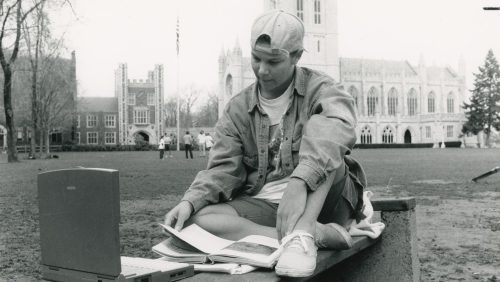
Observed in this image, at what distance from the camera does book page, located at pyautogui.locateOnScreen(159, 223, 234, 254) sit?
74.0 inches

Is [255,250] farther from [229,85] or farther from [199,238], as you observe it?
[229,85]

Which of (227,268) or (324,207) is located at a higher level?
(324,207)

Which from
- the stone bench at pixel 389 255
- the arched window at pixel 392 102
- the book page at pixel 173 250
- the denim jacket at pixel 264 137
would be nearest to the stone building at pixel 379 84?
the arched window at pixel 392 102

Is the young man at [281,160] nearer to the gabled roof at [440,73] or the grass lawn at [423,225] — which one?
the grass lawn at [423,225]

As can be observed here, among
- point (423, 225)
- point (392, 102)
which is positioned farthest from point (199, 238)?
point (392, 102)

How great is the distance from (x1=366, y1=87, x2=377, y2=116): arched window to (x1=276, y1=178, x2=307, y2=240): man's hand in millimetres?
70561

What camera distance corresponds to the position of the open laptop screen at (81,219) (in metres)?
1.38

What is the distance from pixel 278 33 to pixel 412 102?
7489 cm

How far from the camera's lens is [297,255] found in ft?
5.40

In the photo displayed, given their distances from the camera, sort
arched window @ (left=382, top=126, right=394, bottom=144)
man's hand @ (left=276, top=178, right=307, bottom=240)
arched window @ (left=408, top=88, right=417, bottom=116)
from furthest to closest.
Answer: arched window @ (left=408, top=88, right=417, bottom=116)
arched window @ (left=382, top=126, right=394, bottom=144)
man's hand @ (left=276, top=178, right=307, bottom=240)

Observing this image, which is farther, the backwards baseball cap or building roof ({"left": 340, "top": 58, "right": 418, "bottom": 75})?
building roof ({"left": 340, "top": 58, "right": 418, "bottom": 75})

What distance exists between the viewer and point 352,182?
239 cm

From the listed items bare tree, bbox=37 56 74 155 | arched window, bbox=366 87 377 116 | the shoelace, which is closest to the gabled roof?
arched window, bbox=366 87 377 116

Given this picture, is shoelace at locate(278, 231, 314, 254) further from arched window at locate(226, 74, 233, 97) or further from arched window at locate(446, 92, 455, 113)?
arched window at locate(446, 92, 455, 113)
